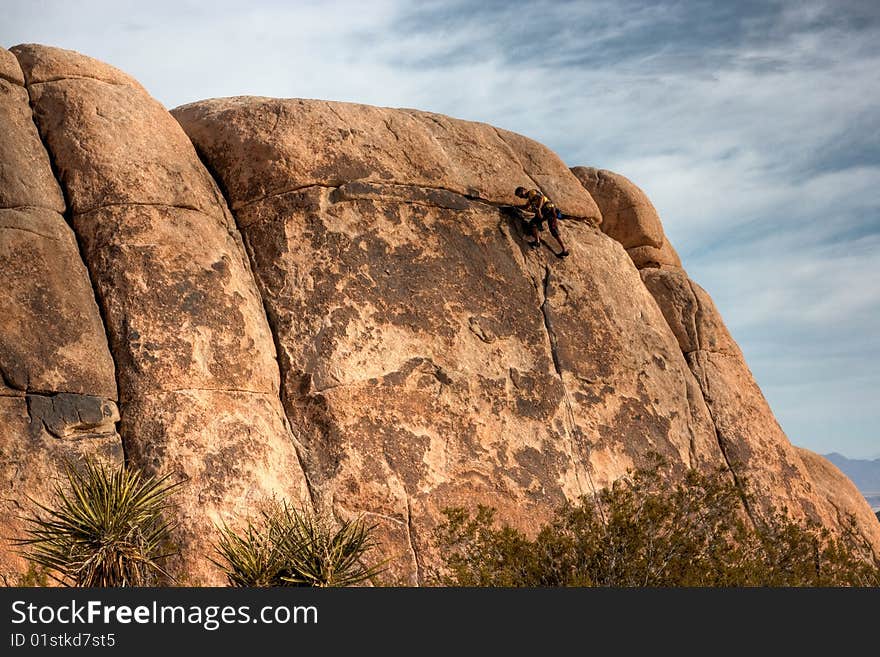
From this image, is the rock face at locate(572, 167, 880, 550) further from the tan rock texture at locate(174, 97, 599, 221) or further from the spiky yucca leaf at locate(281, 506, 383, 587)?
the spiky yucca leaf at locate(281, 506, 383, 587)

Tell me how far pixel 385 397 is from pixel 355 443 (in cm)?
85

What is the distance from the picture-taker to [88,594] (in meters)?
8.73

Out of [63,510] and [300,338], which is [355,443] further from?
[63,510]

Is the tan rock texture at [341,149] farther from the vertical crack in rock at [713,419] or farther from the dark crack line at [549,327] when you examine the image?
the vertical crack in rock at [713,419]

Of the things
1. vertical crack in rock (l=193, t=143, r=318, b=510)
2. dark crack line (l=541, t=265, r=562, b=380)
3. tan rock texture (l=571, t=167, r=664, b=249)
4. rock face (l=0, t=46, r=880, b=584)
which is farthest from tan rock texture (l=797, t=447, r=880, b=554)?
vertical crack in rock (l=193, t=143, r=318, b=510)

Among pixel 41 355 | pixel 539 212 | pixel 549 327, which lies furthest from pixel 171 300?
pixel 539 212

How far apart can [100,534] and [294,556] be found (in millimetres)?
1909

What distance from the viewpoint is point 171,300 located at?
13.5m

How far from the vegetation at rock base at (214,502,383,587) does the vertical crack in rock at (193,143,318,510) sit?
6.14 ft

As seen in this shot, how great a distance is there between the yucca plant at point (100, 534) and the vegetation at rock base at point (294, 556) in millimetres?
810

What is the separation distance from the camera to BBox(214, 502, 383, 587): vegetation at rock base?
10945 mm

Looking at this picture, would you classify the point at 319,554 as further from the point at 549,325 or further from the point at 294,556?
the point at 549,325

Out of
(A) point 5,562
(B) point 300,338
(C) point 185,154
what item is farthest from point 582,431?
(A) point 5,562

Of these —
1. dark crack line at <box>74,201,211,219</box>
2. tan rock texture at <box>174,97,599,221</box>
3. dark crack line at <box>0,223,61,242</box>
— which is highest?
tan rock texture at <box>174,97,599,221</box>
